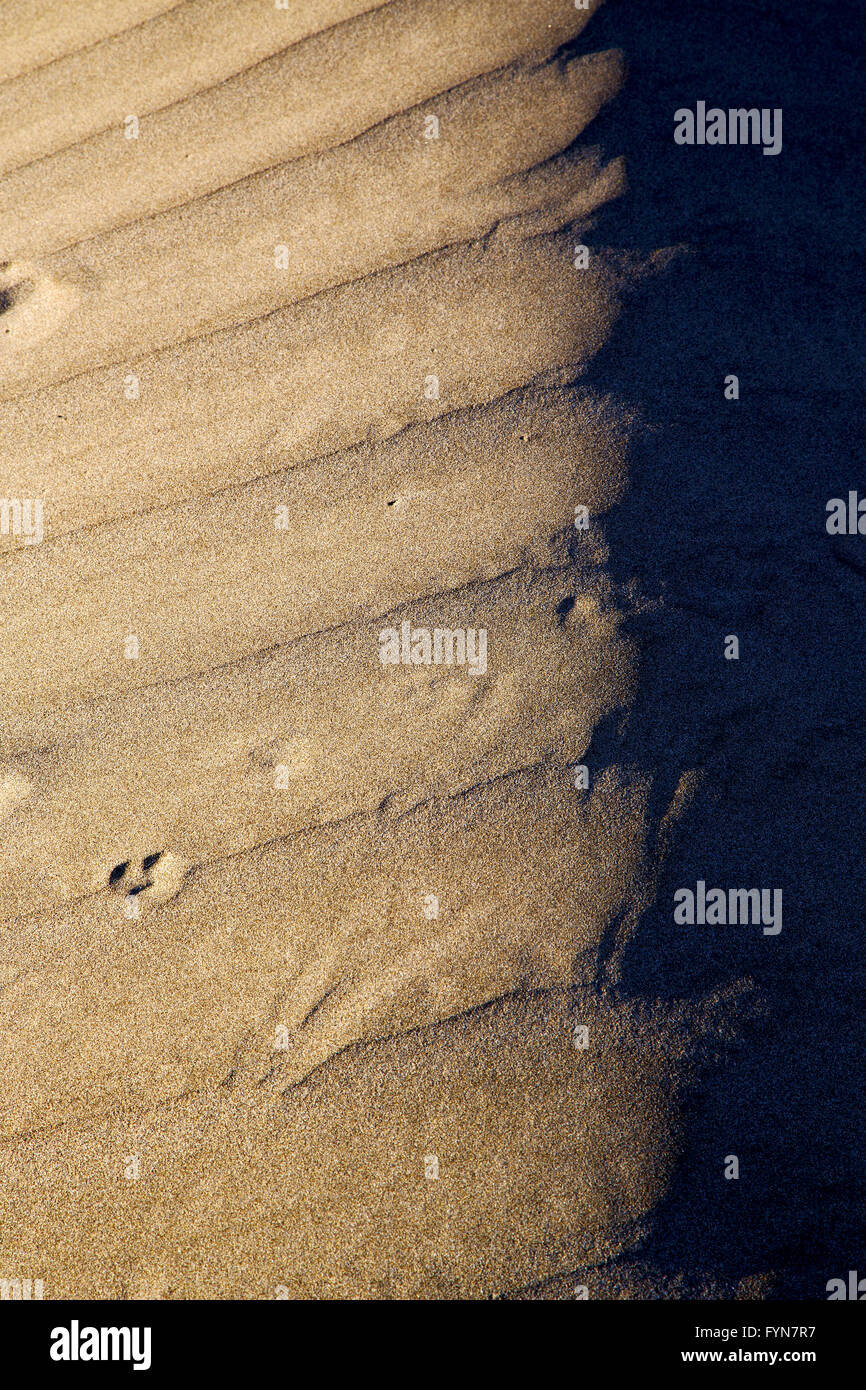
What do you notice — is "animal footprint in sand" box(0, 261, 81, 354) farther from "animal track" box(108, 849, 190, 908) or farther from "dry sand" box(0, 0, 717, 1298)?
"animal track" box(108, 849, 190, 908)

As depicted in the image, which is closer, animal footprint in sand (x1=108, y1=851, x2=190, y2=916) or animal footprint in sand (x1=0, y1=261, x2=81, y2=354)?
animal footprint in sand (x1=108, y1=851, x2=190, y2=916)

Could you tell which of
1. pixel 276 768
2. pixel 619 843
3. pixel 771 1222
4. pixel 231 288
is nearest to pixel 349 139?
pixel 231 288

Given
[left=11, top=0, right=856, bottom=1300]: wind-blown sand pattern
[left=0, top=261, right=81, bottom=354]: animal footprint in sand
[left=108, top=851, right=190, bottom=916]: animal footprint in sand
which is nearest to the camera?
[left=11, top=0, right=856, bottom=1300]: wind-blown sand pattern

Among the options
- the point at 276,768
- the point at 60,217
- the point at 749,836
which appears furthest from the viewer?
the point at 60,217

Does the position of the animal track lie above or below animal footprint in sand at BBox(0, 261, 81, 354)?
below

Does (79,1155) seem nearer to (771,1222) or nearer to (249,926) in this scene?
(249,926)

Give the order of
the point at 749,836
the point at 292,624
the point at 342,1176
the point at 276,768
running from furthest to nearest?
the point at 292,624 < the point at 276,768 < the point at 749,836 < the point at 342,1176

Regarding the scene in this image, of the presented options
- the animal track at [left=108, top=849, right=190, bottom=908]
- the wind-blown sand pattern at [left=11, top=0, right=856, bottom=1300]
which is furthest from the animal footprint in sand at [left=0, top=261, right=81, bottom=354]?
the animal track at [left=108, top=849, right=190, bottom=908]

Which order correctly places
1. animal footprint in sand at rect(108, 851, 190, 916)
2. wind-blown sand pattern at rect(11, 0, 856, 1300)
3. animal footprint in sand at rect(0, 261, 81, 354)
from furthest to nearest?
animal footprint in sand at rect(0, 261, 81, 354) < animal footprint in sand at rect(108, 851, 190, 916) < wind-blown sand pattern at rect(11, 0, 856, 1300)

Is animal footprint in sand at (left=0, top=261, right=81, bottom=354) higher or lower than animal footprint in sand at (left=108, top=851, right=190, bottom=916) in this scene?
higher

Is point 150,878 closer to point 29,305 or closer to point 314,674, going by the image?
point 314,674
